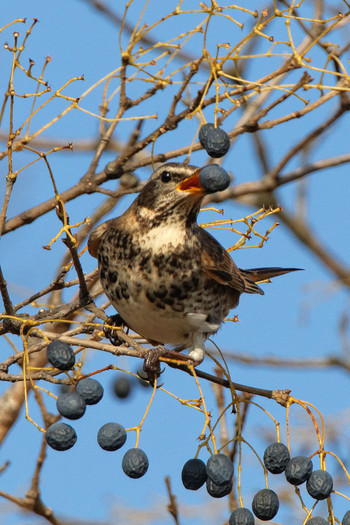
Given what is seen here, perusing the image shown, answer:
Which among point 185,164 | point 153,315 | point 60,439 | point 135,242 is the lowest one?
point 60,439

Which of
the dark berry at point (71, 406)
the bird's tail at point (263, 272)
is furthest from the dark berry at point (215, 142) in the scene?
the bird's tail at point (263, 272)

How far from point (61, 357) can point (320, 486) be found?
40.9 inches

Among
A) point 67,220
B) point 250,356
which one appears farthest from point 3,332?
point 250,356

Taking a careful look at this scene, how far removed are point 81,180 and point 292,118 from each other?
45.6 inches

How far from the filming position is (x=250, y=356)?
5945 mm

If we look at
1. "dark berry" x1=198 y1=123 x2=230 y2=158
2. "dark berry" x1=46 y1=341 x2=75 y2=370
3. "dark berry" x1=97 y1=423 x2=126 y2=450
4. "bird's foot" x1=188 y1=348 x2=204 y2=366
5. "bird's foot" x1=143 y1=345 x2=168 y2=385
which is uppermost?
"dark berry" x1=198 y1=123 x2=230 y2=158

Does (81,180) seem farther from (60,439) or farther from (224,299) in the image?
(60,439)

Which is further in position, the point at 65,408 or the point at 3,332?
the point at 3,332

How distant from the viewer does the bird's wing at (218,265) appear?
4617mm

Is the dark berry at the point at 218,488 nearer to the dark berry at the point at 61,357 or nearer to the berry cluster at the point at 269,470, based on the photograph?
the berry cluster at the point at 269,470

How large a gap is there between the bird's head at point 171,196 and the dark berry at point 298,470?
5.09 ft

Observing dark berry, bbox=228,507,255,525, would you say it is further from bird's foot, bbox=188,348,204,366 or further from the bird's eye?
the bird's eye

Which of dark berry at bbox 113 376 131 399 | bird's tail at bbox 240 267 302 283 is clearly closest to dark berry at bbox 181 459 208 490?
dark berry at bbox 113 376 131 399

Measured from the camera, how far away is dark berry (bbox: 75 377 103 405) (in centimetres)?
309
